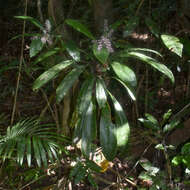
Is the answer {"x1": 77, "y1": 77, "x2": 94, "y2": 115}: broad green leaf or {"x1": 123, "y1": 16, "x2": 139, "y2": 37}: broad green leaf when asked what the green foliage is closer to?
{"x1": 77, "y1": 77, "x2": 94, "y2": 115}: broad green leaf

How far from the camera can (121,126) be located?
47.3 inches

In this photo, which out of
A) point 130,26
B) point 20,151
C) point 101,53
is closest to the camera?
point 101,53

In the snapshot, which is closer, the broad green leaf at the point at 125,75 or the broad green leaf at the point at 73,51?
the broad green leaf at the point at 125,75

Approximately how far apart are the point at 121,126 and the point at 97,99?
0.18 meters

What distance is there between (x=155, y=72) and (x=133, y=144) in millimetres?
650

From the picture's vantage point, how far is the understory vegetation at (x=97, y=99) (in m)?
1.18

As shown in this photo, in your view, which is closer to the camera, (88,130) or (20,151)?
(88,130)

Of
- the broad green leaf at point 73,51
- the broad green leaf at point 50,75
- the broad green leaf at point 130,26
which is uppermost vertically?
the broad green leaf at point 130,26

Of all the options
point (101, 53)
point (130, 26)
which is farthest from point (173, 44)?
point (101, 53)

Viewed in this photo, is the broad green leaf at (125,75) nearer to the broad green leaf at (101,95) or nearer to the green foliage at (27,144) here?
the broad green leaf at (101,95)

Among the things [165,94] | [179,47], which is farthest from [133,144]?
[179,47]

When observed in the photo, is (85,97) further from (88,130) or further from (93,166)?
(93,166)

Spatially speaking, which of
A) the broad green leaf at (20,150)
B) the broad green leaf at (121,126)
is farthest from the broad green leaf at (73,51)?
the broad green leaf at (20,150)

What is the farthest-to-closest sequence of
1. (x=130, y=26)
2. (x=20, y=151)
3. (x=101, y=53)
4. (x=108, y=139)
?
(x=130, y=26) → (x=20, y=151) → (x=108, y=139) → (x=101, y=53)
